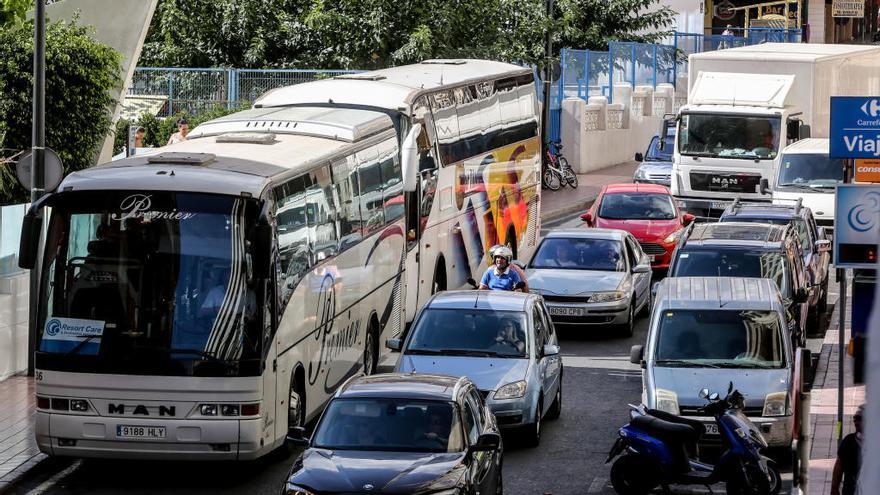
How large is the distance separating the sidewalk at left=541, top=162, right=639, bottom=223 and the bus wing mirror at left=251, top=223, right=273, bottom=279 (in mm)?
23362

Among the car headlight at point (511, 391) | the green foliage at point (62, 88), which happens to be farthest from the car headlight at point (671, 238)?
the car headlight at point (511, 391)

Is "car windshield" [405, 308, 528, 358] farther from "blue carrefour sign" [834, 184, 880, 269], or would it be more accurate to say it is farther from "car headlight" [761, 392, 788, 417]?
"blue carrefour sign" [834, 184, 880, 269]

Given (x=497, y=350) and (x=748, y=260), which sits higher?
(x=748, y=260)

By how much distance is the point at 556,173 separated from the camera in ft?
137

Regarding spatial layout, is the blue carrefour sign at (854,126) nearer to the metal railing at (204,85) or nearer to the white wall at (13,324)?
the white wall at (13,324)

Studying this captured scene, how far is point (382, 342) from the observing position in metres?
17.4

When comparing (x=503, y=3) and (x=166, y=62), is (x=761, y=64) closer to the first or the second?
(x=503, y=3)

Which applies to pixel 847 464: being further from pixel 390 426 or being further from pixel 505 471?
pixel 505 471

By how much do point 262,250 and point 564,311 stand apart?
29.3 ft

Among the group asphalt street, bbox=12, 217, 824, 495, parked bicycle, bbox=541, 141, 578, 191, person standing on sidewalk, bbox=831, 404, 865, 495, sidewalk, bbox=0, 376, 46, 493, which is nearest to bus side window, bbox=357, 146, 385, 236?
asphalt street, bbox=12, 217, 824, 495

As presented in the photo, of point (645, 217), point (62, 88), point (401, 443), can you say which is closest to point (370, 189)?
point (401, 443)

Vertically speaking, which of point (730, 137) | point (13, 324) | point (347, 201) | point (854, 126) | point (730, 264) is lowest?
point (13, 324)

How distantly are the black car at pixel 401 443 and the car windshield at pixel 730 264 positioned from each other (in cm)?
834

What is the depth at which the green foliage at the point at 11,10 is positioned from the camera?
23.9 meters
